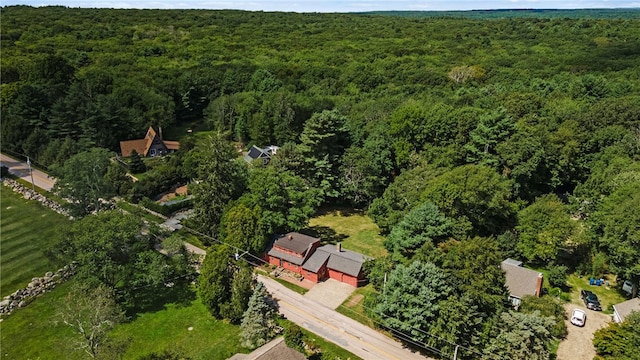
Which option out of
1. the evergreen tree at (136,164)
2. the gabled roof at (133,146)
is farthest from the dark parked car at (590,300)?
the gabled roof at (133,146)

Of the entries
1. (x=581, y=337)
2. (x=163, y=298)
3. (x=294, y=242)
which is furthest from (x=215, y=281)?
(x=581, y=337)

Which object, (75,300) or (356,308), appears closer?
(75,300)

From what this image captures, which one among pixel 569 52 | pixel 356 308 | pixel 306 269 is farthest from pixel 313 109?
pixel 569 52

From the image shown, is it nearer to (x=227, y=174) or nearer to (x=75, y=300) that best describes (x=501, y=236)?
(x=227, y=174)

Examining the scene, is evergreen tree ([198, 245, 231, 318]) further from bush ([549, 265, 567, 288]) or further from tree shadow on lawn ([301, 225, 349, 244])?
bush ([549, 265, 567, 288])

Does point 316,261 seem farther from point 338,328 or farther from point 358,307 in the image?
point 338,328

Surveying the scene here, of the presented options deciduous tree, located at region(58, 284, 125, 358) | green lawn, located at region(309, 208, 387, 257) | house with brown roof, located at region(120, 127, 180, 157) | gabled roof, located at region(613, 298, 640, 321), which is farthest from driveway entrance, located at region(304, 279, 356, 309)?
house with brown roof, located at region(120, 127, 180, 157)
